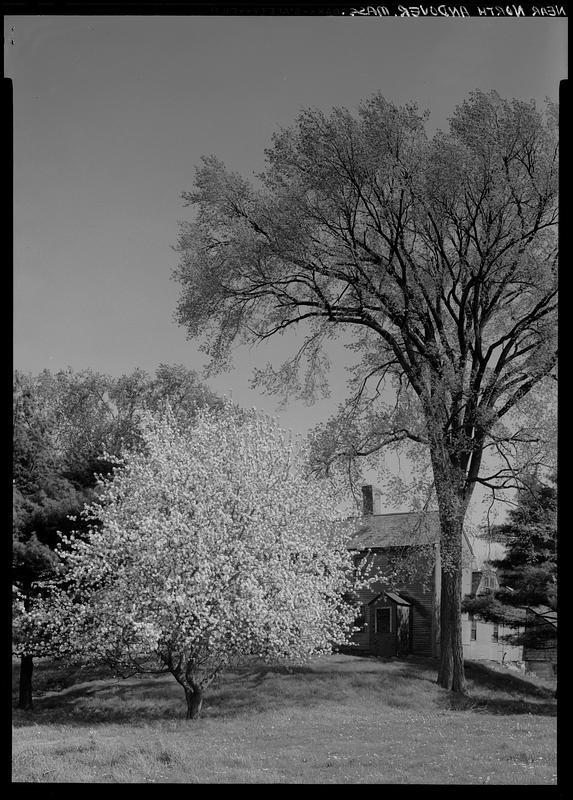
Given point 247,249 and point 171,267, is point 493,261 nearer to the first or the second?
point 247,249

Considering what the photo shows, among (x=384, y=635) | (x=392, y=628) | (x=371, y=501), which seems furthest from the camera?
(x=371, y=501)

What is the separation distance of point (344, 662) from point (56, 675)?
3756 mm

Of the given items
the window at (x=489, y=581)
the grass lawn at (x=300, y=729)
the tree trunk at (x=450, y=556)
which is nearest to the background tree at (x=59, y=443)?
the grass lawn at (x=300, y=729)

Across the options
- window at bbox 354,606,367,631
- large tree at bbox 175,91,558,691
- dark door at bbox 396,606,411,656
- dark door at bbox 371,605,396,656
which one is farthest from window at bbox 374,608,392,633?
large tree at bbox 175,91,558,691

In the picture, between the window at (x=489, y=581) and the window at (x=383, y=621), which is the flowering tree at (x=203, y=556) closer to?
the window at (x=383, y=621)

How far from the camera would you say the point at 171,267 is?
909cm

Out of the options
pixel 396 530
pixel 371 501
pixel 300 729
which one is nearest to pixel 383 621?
pixel 396 530

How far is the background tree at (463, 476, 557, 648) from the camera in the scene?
31.4 ft

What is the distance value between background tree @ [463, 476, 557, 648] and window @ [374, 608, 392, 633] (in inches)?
45.4

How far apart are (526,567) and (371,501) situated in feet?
7.94

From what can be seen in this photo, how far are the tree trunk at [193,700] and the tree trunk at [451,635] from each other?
9.36 feet

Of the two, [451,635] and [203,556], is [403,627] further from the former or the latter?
[203,556]

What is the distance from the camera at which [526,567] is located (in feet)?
34.0
